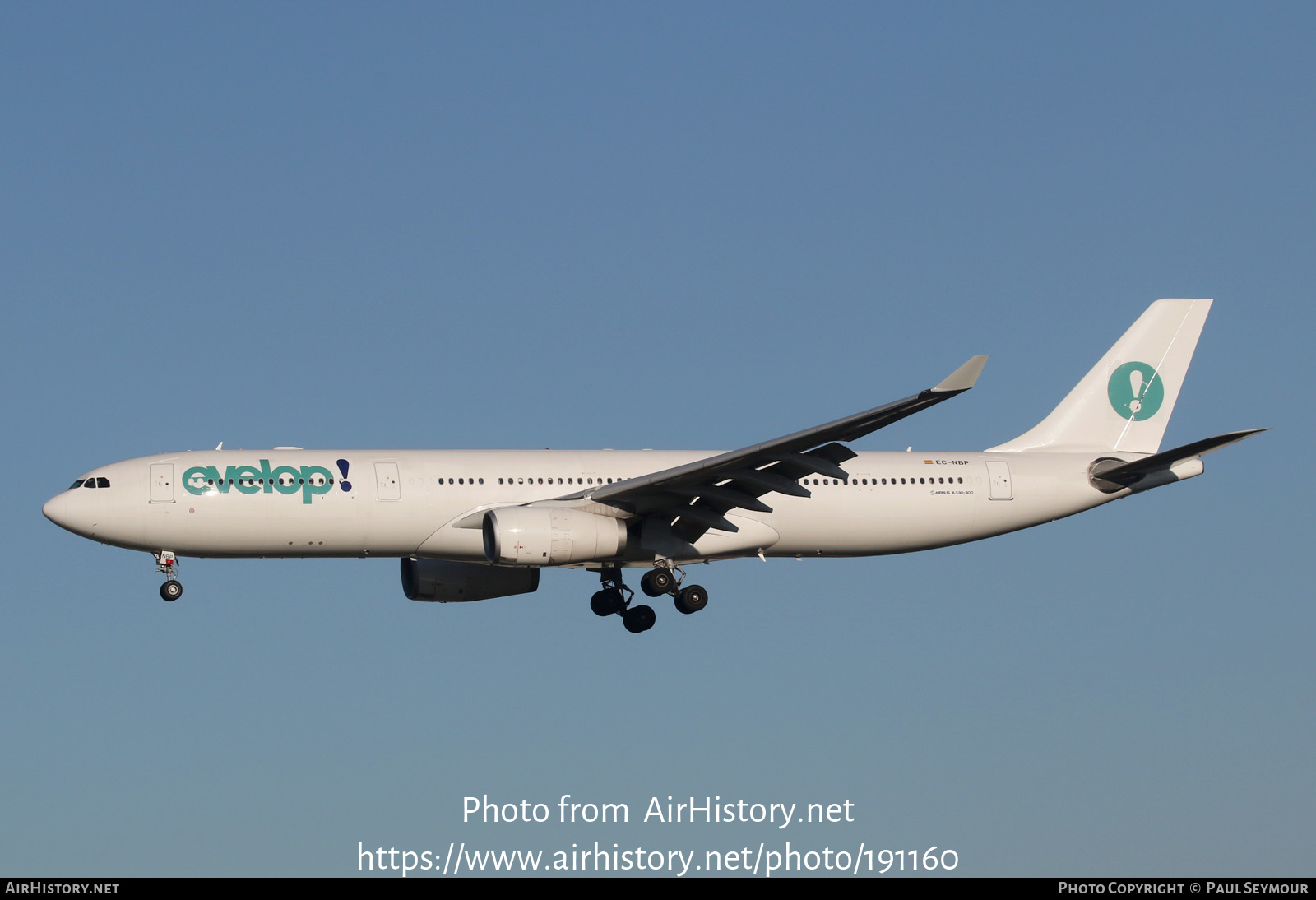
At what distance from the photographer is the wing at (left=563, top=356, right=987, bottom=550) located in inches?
1437

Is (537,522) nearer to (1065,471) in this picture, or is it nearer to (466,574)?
(466,574)

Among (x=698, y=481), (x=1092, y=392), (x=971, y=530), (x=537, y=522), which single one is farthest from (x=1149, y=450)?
(x=537, y=522)

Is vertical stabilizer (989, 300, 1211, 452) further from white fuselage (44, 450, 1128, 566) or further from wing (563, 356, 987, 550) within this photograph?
wing (563, 356, 987, 550)

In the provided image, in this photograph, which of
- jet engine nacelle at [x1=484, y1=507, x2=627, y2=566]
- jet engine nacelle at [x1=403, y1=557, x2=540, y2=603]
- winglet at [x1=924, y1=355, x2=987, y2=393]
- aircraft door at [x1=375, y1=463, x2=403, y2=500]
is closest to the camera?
winglet at [x1=924, y1=355, x2=987, y2=393]

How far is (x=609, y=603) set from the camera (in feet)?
149

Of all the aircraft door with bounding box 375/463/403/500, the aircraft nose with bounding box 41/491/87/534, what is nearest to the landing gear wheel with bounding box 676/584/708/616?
the aircraft door with bounding box 375/463/403/500

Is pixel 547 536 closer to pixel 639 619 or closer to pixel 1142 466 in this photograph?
pixel 639 619

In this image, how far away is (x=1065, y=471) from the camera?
45375 mm

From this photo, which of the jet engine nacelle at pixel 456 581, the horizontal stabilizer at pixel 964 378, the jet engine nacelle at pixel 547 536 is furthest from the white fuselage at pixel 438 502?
the horizontal stabilizer at pixel 964 378

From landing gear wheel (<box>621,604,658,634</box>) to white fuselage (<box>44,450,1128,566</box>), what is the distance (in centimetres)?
358

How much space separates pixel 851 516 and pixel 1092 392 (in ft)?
30.5

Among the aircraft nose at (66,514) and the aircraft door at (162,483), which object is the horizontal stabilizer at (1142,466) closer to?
the aircraft door at (162,483)

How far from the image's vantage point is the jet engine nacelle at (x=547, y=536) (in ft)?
127

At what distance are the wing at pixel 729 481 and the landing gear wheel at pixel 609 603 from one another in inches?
171
